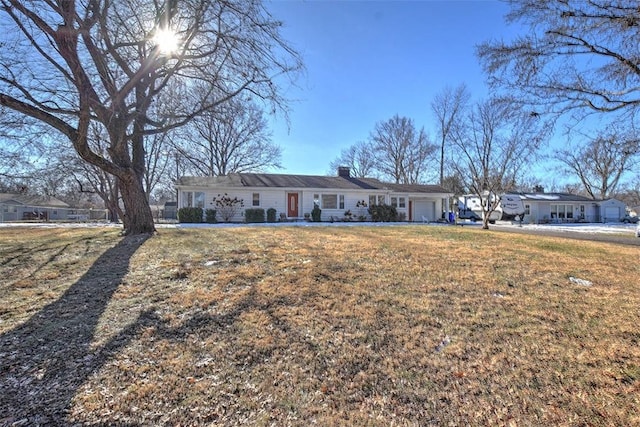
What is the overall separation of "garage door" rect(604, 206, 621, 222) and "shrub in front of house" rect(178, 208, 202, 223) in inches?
1609

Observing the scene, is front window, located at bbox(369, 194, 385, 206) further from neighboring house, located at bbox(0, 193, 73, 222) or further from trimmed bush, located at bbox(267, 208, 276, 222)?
neighboring house, located at bbox(0, 193, 73, 222)

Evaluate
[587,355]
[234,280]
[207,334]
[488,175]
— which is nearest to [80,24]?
[234,280]

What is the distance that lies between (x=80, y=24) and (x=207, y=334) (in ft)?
24.5

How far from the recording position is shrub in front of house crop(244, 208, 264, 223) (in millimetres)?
19538

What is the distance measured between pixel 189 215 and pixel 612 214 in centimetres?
4255

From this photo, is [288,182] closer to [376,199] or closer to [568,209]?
[376,199]

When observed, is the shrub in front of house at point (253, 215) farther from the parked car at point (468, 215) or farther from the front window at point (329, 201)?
the parked car at point (468, 215)

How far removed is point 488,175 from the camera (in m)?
17.7

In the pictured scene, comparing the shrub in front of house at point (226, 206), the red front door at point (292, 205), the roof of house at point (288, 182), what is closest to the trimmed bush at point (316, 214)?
the red front door at point (292, 205)

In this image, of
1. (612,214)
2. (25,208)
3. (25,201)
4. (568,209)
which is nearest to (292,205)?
(568,209)

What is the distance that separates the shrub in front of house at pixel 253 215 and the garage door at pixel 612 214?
37.2 m

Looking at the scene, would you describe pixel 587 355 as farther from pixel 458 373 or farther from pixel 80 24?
pixel 80 24

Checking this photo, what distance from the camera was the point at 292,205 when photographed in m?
21.8

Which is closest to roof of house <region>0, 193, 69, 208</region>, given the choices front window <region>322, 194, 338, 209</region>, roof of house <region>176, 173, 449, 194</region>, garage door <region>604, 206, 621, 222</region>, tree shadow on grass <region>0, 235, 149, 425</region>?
roof of house <region>176, 173, 449, 194</region>
